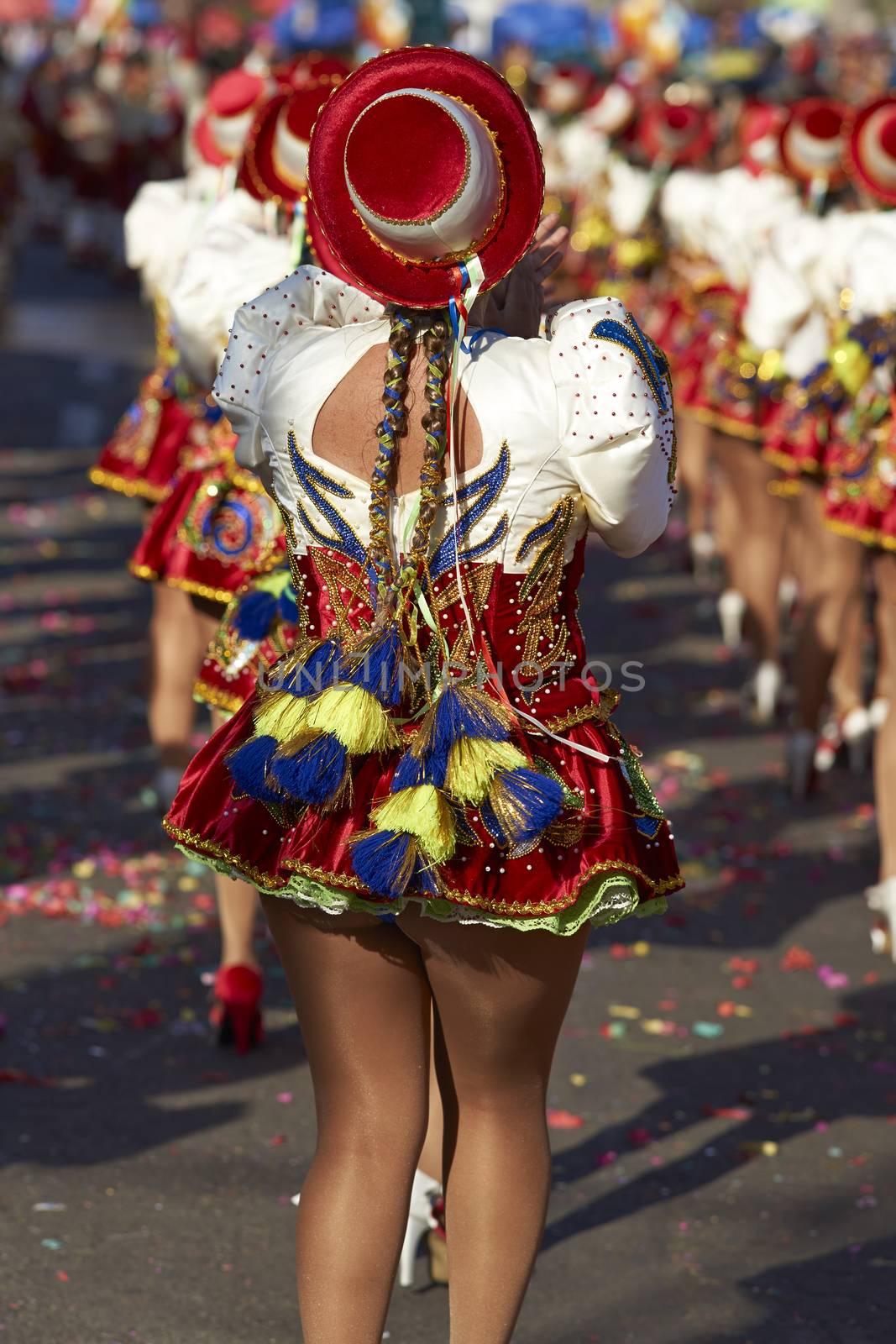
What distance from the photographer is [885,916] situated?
5.22 metres

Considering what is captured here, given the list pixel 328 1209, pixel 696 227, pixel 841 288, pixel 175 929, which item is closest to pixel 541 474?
pixel 328 1209

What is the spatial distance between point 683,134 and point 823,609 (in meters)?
4.11

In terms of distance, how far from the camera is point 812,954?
5.18 m

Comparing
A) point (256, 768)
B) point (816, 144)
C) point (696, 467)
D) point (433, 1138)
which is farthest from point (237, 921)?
point (696, 467)

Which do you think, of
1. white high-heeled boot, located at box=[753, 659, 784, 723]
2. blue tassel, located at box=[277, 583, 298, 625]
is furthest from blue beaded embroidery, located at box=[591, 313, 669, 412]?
white high-heeled boot, located at box=[753, 659, 784, 723]

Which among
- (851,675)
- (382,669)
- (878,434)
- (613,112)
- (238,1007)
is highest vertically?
(382,669)

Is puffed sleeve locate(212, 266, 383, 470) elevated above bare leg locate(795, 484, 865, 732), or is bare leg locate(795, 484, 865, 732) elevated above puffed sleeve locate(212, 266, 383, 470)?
puffed sleeve locate(212, 266, 383, 470)

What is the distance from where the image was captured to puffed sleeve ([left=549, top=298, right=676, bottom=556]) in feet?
8.59

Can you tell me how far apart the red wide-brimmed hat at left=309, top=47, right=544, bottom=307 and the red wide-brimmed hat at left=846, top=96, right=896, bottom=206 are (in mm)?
2670

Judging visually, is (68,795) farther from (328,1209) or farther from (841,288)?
(328,1209)

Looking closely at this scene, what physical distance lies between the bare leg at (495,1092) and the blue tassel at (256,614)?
3.90 ft

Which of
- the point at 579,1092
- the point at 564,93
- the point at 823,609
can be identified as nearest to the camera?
the point at 579,1092

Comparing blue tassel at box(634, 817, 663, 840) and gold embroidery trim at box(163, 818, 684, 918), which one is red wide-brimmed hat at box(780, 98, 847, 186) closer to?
blue tassel at box(634, 817, 663, 840)

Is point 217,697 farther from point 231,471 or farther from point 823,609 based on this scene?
point 823,609
